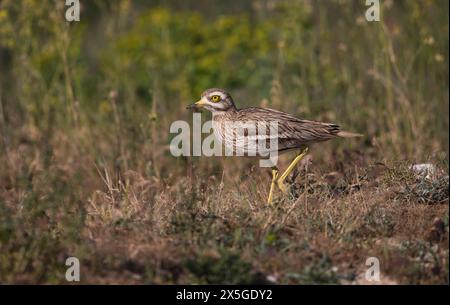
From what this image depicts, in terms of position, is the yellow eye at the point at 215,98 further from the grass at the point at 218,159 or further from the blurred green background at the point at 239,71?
the blurred green background at the point at 239,71

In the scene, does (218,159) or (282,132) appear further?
(218,159)

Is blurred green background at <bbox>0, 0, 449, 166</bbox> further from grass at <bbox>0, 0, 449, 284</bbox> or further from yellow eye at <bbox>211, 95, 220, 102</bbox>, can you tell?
yellow eye at <bbox>211, 95, 220, 102</bbox>

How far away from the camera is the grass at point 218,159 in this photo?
5.54 m

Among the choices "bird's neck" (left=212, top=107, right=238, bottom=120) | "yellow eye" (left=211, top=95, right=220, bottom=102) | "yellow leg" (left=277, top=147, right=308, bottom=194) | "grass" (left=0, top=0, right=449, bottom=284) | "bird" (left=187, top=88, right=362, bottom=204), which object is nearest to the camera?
"grass" (left=0, top=0, right=449, bottom=284)

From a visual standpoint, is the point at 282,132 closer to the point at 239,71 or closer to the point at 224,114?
the point at 224,114

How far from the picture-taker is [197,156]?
9.00 meters

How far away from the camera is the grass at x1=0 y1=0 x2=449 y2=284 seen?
5.54 meters

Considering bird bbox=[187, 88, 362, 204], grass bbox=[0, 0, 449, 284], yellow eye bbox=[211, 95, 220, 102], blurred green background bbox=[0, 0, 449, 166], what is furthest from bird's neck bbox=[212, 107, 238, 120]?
blurred green background bbox=[0, 0, 449, 166]

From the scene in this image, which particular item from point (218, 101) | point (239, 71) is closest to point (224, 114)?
point (218, 101)

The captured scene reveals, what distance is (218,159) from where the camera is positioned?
988cm

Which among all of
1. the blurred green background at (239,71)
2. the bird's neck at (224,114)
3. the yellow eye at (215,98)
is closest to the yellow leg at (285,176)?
the bird's neck at (224,114)
